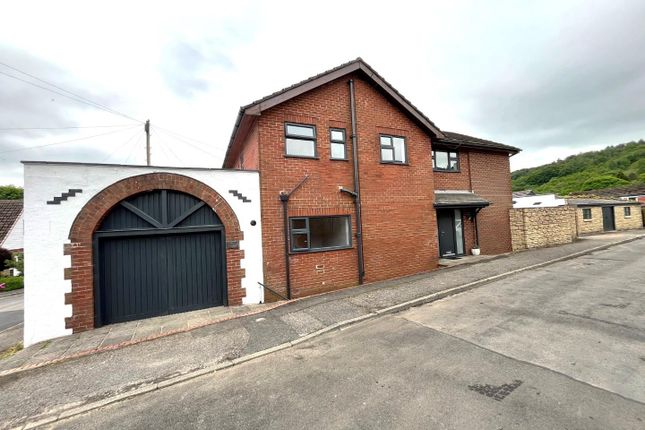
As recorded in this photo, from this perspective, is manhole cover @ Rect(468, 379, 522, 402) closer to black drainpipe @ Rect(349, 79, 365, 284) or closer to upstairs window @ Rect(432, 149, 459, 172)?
black drainpipe @ Rect(349, 79, 365, 284)

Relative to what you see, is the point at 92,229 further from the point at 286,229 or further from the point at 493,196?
the point at 493,196

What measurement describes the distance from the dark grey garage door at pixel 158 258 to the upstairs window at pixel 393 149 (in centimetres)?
637

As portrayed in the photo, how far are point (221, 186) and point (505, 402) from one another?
7.16 metres

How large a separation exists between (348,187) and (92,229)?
6.96m

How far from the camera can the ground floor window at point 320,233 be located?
8.06 m

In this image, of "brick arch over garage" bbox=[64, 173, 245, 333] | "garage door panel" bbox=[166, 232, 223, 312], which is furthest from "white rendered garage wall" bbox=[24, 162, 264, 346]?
"garage door panel" bbox=[166, 232, 223, 312]

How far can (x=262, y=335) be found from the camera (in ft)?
17.4

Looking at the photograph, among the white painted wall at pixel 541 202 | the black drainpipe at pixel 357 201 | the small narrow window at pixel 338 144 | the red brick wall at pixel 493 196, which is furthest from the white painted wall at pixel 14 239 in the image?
the white painted wall at pixel 541 202

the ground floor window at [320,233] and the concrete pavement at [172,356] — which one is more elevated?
the ground floor window at [320,233]

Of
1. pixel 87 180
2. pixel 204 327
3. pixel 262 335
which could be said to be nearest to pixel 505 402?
pixel 262 335

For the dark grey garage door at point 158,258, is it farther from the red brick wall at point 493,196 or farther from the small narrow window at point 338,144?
the red brick wall at point 493,196

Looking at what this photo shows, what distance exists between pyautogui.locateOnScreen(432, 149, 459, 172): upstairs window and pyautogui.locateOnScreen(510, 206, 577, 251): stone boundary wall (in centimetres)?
455

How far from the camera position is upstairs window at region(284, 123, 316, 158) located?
8.23 metres

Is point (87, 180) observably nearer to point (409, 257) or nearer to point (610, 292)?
point (409, 257)
